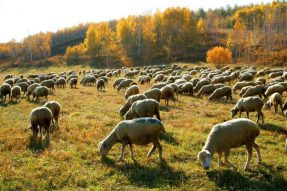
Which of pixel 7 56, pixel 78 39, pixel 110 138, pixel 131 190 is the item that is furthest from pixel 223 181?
pixel 78 39

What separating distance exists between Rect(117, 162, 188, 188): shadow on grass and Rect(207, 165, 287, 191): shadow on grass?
128 centimetres

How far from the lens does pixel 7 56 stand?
498ft

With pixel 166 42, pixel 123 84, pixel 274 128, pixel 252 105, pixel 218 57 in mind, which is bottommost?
pixel 274 128

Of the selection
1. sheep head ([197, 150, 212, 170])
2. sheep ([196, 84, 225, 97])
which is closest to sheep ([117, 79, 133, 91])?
sheep ([196, 84, 225, 97])

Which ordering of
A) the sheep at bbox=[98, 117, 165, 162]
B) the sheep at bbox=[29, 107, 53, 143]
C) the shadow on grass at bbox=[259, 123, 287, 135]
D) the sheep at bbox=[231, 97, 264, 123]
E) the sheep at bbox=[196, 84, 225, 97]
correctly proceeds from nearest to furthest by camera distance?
the sheep at bbox=[98, 117, 165, 162] → the sheep at bbox=[29, 107, 53, 143] → the shadow on grass at bbox=[259, 123, 287, 135] → the sheep at bbox=[231, 97, 264, 123] → the sheep at bbox=[196, 84, 225, 97]

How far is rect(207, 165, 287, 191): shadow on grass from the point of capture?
1205cm

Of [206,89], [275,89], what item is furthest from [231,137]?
[206,89]

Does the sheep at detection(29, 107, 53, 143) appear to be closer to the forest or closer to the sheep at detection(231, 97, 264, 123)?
the sheep at detection(231, 97, 264, 123)

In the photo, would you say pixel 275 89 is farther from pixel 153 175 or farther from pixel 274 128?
pixel 153 175

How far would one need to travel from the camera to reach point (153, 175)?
1324 cm

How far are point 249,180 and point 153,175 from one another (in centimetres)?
357

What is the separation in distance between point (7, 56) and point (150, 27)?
70974 millimetres

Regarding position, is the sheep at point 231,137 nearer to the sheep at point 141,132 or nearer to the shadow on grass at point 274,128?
the sheep at point 141,132

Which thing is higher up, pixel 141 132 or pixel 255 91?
pixel 255 91
